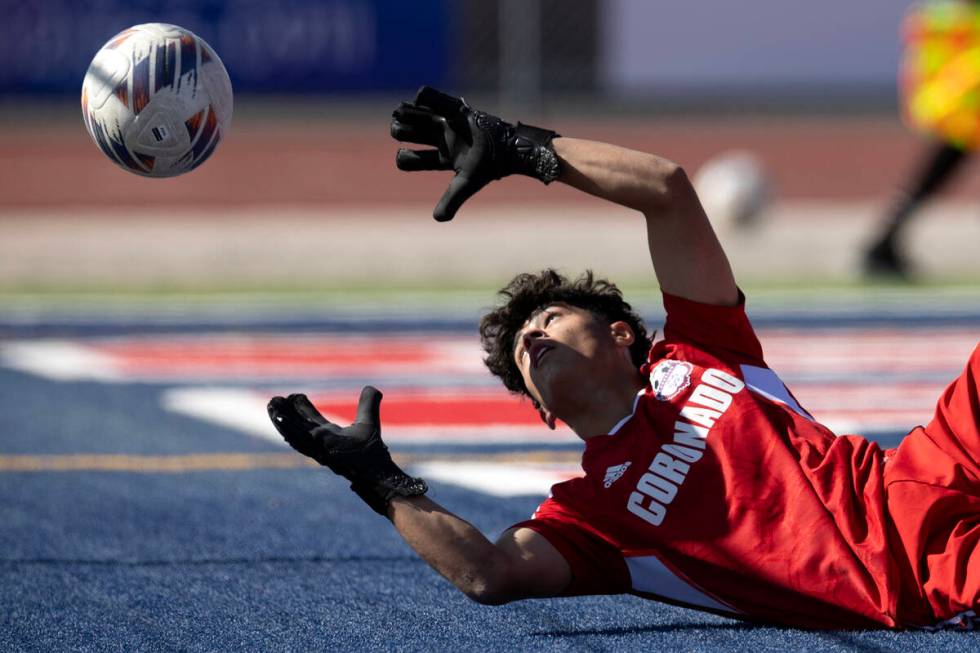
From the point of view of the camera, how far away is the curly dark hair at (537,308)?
4059 mm

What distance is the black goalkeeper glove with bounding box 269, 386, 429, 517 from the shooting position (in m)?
3.51

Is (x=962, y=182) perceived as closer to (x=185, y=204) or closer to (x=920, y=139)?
(x=920, y=139)

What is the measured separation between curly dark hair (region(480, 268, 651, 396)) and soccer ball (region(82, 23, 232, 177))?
3.23 feet

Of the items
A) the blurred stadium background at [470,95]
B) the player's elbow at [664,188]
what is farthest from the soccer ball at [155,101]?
the blurred stadium background at [470,95]

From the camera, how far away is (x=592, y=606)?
3.97 m

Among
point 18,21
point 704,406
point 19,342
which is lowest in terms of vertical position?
point 19,342

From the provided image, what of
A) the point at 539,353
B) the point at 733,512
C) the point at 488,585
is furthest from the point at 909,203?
the point at 488,585

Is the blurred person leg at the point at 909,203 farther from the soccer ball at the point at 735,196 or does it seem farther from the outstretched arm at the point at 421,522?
the outstretched arm at the point at 421,522

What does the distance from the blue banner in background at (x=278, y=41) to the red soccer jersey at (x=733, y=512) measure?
14373mm

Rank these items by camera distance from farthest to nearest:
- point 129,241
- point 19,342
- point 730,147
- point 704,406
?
point 730,147, point 129,241, point 19,342, point 704,406

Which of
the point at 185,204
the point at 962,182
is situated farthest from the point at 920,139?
the point at 185,204

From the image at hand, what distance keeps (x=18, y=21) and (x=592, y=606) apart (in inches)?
611

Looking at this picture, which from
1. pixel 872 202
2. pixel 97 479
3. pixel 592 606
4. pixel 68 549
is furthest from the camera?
pixel 872 202

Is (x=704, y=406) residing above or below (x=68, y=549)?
above
